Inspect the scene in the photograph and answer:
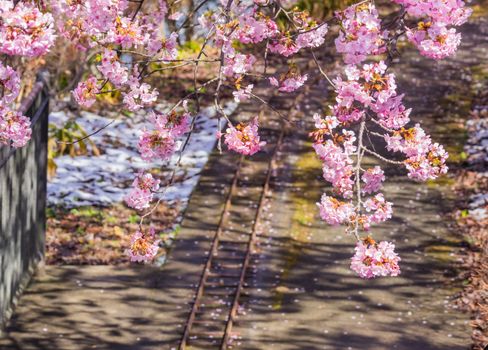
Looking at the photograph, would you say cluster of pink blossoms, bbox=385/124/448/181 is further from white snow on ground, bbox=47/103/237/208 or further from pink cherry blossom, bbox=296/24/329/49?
white snow on ground, bbox=47/103/237/208

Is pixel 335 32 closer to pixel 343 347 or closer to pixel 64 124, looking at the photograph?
pixel 64 124

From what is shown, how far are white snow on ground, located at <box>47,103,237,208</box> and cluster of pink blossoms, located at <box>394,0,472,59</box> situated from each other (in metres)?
11.6

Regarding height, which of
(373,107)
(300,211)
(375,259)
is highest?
(373,107)

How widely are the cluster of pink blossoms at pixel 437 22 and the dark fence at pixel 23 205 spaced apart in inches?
272

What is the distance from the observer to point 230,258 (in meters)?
16.6

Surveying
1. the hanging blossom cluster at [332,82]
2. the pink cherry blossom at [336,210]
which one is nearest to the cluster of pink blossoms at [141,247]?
the hanging blossom cluster at [332,82]

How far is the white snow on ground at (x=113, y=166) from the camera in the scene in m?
19.5

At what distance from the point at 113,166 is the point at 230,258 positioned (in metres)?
5.41

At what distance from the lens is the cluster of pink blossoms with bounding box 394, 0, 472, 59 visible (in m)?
7.62

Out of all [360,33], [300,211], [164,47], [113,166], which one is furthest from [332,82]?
[113,166]

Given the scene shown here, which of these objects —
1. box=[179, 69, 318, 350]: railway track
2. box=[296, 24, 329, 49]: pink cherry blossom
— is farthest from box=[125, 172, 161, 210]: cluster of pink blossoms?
box=[179, 69, 318, 350]: railway track

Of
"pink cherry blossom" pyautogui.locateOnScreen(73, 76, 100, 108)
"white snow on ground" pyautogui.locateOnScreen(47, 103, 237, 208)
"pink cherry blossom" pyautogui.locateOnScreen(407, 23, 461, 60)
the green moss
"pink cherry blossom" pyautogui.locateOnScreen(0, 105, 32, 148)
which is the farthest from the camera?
"white snow on ground" pyautogui.locateOnScreen(47, 103, 237, 208)

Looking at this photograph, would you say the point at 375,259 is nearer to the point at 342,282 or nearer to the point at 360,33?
the point at 360,33

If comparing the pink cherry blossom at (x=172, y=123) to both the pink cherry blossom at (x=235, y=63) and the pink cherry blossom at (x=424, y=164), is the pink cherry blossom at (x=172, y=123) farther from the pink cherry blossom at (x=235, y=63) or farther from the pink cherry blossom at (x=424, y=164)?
the pink cherry blossom at (x=424, y=164)
